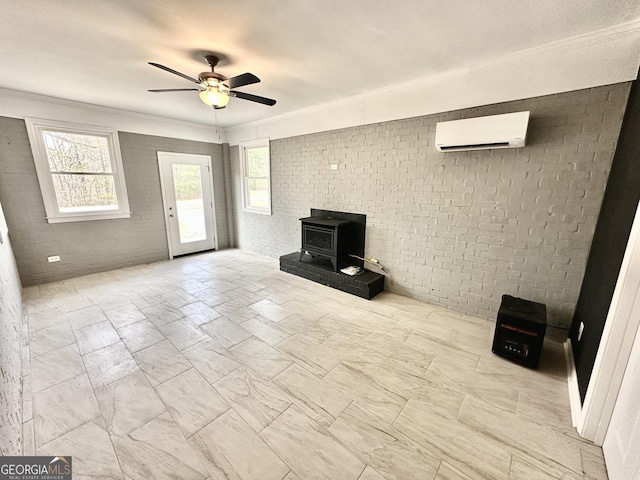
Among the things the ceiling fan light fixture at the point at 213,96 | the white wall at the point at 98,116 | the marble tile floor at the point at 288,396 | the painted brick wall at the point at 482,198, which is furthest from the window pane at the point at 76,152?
the painted brick wall at the point at 482,198

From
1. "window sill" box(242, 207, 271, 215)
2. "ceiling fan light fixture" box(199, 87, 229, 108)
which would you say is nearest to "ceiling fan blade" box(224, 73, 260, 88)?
"ceiling fan light fixture" box(199, 87, 229, 108)

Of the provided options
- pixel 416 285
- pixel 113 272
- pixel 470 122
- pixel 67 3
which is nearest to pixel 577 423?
pixel 416 285

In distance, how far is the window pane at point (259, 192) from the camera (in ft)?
16.7

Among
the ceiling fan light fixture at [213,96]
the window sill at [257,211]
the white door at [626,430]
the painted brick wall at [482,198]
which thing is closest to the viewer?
the white door at [626,430]

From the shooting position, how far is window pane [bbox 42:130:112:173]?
3619 millimetres

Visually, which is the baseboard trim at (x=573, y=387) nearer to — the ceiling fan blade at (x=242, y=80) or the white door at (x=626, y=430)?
the white door at (x=626, y=430)

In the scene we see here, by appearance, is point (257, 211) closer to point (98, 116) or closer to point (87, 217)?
point (87, 217)

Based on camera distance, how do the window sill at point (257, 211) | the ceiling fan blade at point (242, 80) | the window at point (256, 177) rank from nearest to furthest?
the ceiling fan blade at point (242, 80) < the window at point (256, 177) < the window sill at point (257, 211)

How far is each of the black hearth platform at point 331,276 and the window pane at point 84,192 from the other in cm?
311

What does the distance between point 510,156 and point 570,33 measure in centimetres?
95

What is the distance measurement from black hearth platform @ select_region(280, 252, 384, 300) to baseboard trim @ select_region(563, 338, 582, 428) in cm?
191

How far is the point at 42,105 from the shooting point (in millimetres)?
3434

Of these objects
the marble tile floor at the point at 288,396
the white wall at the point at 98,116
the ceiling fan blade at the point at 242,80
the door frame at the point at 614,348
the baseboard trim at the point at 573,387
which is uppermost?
the white wall at the point at 98,116

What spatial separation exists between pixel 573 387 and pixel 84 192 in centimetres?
631
